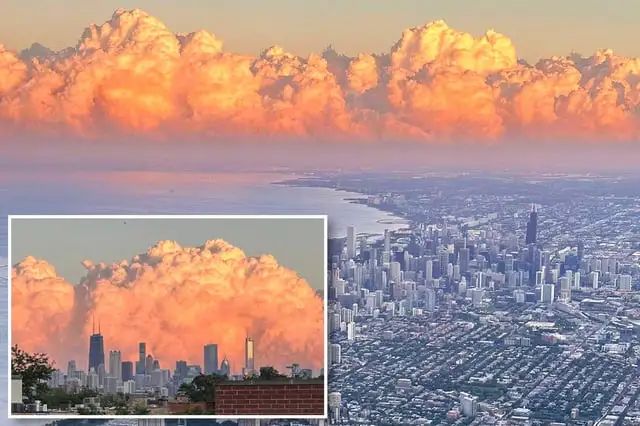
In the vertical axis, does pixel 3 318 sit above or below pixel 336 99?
below

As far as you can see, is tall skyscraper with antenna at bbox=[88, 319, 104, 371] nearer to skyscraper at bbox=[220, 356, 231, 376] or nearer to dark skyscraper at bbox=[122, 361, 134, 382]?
dark skyscraper at bbox=[122, 361, 134, 382]

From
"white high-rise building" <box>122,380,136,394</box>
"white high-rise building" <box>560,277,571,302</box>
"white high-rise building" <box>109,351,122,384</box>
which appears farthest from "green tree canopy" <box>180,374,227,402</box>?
"white high-rise building" <box>560,277,571,302</box>

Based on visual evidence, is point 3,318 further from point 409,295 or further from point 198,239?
point 409,295

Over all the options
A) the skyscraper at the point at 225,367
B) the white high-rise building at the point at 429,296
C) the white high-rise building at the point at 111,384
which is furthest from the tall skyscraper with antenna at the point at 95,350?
the white high-rise building at the point at 429,296

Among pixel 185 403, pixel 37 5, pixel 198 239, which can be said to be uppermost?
pixel 37 5

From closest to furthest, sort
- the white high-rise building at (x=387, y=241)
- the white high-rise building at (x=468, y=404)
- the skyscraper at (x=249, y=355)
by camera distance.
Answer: the skyscraper at (x=249, y=355)
the white high-rise building at (x=468, y=404)
the white high-rise building at (x=387, y=241)

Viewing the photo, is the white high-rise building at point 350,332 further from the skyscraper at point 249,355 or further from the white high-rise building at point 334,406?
the skyscraper at point 249,355

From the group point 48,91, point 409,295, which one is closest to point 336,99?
point 409,295
